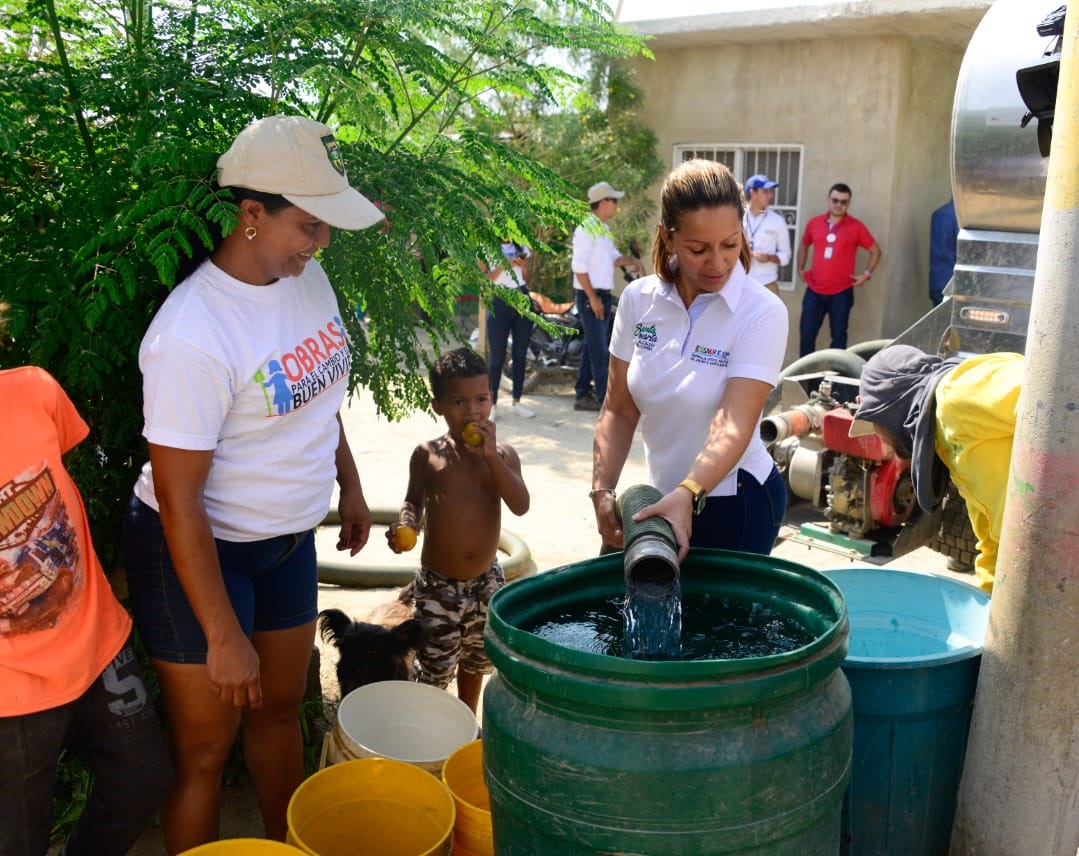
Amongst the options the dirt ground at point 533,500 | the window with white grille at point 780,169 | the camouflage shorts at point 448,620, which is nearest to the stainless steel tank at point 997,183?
the dirt ground at point 533,500

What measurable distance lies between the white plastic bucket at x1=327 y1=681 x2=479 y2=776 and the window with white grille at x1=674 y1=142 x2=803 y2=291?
9780 mm

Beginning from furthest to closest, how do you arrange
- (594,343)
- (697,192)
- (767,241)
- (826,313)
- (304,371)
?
(826,313) → (767,241) → (594,343) → (697,192) → (304,371)

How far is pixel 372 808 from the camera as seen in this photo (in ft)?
9.10

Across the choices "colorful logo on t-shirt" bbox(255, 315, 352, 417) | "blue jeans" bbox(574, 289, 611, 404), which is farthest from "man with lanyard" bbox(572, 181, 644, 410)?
"colorful logo on t-shirt" bbox(255, 315, 352, 417)

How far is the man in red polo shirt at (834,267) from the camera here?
36.7 feet

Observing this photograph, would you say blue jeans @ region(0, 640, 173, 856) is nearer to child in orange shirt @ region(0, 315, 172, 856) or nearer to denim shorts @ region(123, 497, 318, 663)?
child in orange shirt @ region(0, 315, 172, 856)

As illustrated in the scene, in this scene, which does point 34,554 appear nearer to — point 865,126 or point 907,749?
point 907,749

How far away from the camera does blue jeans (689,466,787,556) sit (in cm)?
301

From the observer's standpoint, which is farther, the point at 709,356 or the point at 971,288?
the point at 971,288

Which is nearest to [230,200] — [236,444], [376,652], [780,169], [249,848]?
[236,444]

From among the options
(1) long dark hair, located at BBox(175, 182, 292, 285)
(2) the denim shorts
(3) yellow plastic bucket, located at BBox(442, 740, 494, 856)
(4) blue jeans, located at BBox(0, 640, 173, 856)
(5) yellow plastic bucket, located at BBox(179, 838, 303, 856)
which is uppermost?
(1) long dark hair, located at BBox(175, 182, 292, 285)

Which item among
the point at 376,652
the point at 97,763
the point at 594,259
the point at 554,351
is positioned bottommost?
the point at 554,351

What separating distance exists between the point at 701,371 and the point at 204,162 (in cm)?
143

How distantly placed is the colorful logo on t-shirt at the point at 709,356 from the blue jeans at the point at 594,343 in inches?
280
